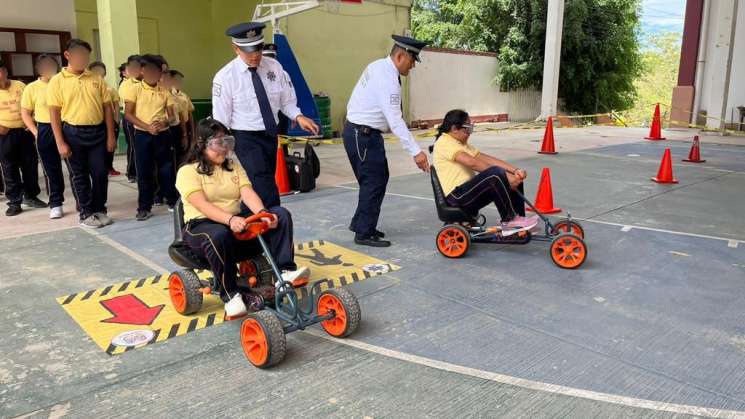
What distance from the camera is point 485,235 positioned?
4895 mm

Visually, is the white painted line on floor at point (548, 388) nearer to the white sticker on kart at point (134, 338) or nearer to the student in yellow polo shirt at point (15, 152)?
the white sticker on kart at point (134, 338)

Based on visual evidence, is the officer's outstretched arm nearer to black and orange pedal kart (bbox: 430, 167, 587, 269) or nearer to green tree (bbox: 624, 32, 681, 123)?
black and orange pedal kart (bbox: 430, 167, 587, 269)

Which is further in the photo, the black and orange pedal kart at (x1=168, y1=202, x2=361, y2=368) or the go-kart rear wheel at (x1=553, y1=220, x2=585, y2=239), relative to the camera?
the go-kart rear wheel at (x1=553, y1=220, x2=585, y2=239)

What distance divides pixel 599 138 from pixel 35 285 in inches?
528

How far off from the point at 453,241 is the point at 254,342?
2240 mm

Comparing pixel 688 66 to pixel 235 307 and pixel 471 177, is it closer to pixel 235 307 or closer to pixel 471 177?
pixel 471 177

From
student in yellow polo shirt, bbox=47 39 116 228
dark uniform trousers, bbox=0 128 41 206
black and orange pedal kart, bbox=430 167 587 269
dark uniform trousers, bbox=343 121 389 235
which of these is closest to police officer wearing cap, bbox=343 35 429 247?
dark uniform trousers, bbox=343 121 389 235

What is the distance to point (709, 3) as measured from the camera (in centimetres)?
1686

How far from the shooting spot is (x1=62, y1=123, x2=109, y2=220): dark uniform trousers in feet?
19.3

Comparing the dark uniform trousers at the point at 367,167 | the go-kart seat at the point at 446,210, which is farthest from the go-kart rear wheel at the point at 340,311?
the dark uniform trousers at the point at 367,167

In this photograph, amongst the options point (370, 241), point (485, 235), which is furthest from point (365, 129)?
point (485, 235)

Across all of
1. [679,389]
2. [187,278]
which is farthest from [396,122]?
[679,389]

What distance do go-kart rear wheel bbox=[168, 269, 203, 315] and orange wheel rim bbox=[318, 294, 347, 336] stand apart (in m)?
0.81

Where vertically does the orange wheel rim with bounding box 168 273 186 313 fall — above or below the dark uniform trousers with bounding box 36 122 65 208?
below
